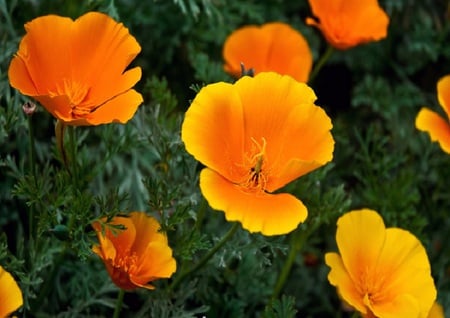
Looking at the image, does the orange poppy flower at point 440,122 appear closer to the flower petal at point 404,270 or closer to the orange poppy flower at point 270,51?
the flower petal at point 404,270

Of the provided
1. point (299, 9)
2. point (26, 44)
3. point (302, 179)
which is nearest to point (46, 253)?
point (26, 44)

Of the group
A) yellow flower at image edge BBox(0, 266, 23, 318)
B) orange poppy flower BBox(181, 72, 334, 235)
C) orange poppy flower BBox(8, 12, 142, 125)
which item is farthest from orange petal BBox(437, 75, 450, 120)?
yellow flower at image edge BBox(0, 266, 23, 318)

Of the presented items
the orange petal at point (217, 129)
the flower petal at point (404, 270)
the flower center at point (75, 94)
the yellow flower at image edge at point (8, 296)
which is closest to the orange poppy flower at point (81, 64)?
the flower center at point (75, 94)

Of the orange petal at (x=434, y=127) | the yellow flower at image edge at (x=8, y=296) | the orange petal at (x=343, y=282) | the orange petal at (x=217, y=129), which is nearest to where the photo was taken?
the yellow flower at image edge at (x=8, y=296)

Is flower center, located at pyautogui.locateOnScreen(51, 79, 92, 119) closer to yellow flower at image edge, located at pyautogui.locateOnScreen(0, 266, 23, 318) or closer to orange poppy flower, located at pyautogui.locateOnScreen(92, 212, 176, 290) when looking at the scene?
orange poppy flower, located at pyautogui.locateOnScreen(92, 212, 176, 290)

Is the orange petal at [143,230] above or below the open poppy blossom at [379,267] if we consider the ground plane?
above

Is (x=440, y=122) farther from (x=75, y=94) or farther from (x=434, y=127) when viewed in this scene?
(x=75, y=94)
